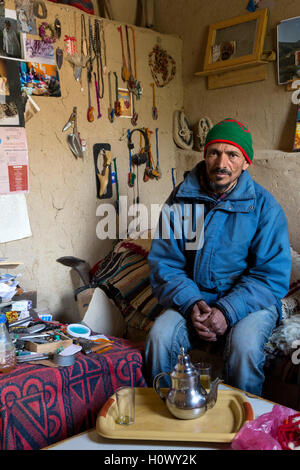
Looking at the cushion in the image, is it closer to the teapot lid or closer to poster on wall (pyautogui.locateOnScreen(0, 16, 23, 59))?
the teapot lid

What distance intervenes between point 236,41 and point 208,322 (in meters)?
1.91

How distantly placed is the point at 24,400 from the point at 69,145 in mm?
1613

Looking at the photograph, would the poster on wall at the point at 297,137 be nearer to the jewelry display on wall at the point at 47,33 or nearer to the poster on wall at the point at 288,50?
the poster on wall at the point at 288,50

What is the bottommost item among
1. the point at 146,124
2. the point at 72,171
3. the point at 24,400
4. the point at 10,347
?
the point at 24,400

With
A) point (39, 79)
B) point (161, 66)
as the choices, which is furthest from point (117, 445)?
point (161, 66)

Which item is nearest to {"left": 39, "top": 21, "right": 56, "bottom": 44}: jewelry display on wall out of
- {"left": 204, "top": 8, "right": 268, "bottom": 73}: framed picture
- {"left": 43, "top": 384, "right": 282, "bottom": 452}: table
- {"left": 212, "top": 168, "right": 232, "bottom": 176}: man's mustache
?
{"left": 204, "top": 8, "right": 268, "bottom": 73}: framed picture

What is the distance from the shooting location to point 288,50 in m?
2.62

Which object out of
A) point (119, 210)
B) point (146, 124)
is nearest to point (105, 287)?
point (119, 210)

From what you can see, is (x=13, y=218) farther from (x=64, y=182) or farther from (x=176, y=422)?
(x=176, y=422)

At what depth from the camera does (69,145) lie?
2689 mm

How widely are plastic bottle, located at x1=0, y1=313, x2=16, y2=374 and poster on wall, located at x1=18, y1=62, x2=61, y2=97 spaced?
4.54 feet

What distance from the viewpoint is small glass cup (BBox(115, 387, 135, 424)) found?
4.37ft

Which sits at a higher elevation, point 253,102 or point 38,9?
point 38,9

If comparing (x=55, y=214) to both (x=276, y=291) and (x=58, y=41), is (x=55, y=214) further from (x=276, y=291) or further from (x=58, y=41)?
(x=276, y=291)
